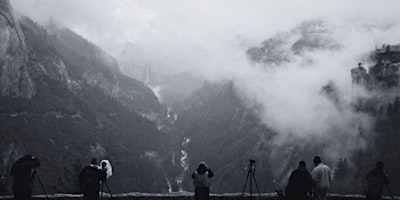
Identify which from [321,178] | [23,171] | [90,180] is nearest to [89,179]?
[90,180]

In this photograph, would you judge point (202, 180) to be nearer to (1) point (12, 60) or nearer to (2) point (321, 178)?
(2) point (321, 178)

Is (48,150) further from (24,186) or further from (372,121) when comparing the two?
(24,186)

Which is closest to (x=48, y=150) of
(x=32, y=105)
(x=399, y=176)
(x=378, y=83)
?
(x=32, y=105)

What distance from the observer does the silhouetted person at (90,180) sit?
1703 centimetres

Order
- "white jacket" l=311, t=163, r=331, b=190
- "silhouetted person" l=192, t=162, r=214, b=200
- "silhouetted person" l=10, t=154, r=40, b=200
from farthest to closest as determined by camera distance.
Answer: "silhouetted person" l=192, t=162, r=214, b=200, "silhouetted person" l=10, t=154, r=40, b=200, "white jacket" l=311, t=163, r=331, b=190

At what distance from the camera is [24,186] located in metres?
17.0

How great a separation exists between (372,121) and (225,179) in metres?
61.5

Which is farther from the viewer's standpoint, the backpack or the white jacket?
the backpack

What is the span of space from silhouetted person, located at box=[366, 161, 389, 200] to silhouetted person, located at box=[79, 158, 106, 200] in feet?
35.8

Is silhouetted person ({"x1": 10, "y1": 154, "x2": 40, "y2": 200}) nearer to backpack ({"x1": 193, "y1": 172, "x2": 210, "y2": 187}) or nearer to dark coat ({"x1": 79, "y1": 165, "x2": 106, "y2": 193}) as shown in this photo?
dark coat ({"x1": 79, "y1": 165, "x2": 106, "y2": 193})

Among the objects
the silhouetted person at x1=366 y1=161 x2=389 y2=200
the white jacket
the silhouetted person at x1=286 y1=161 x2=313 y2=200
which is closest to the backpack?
the silhouetted person at x1=286 y1=161 x2=313 y2=200

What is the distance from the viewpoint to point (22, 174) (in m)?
16.9

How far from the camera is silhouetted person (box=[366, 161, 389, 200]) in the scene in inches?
683

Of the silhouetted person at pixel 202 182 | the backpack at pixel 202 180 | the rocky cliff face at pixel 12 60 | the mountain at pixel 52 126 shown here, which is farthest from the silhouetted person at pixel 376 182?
the rocky cliff face at pixel 12 60
